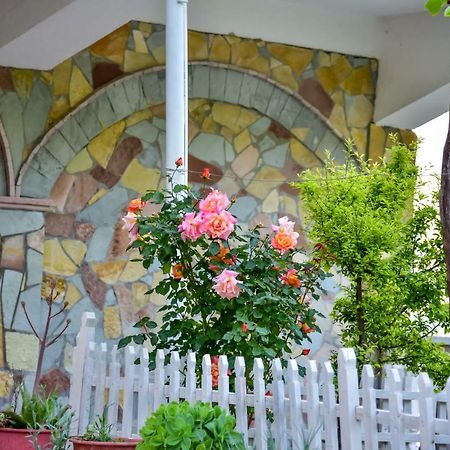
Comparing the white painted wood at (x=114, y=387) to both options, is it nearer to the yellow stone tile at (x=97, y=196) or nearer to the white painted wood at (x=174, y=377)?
the white painted wood at (x=174, y=377)

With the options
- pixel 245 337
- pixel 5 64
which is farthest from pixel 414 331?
pixel 5 64

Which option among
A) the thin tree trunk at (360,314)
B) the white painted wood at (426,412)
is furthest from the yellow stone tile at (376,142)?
the white painted wood at (426,412)

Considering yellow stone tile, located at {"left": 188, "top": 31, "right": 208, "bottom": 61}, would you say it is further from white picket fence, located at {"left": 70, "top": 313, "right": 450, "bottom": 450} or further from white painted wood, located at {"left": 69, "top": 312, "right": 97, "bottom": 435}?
white picket fence, located at {"left": 70, "top": 313, "right": 450, "bottom": 450}

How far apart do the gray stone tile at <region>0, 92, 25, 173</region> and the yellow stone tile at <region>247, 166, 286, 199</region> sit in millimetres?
2079

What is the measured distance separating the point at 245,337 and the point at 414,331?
1.70 meters

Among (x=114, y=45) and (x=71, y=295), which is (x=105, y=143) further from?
(x=71, y=295)

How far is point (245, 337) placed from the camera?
4.98 metres

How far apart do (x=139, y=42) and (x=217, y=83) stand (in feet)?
2.46

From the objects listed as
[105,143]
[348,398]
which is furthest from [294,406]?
[105,143]

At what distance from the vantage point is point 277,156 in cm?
933

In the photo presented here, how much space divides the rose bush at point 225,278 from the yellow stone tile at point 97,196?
3.13 m

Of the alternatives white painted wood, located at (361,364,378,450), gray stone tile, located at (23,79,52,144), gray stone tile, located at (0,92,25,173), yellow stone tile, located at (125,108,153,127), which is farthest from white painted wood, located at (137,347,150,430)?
yellow stone tile, located at (125,108,153,127)

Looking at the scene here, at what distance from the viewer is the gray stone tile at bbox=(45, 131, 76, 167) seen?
8.20 m

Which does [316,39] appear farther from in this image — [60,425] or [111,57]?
[60,425]
